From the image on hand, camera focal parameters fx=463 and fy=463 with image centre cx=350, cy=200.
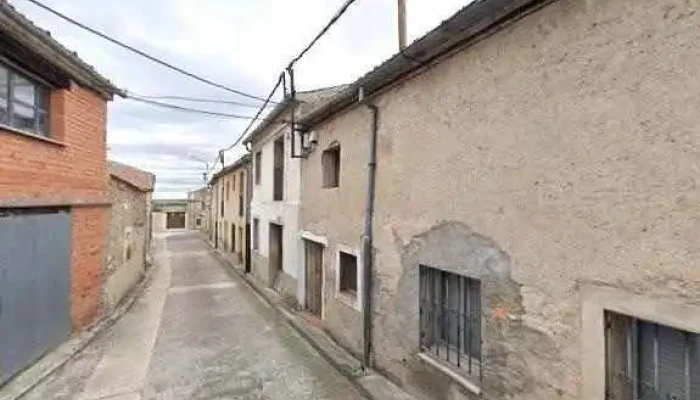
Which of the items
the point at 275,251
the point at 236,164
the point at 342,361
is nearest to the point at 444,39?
the point at 342,361

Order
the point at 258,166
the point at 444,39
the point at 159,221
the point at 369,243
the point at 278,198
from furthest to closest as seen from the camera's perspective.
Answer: the point at 159,221 → the point at 258,166 → the point at 278,198 → the point at 369,243 → the point at 444,39

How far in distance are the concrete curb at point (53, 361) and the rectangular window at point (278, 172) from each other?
501cm

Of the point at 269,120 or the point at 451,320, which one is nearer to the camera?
the point at 451,320

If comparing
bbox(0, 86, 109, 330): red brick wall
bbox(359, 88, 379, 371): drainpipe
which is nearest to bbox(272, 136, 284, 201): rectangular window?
bbox(0, 86, 109, 330): red brick wall

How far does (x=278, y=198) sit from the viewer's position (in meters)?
13.5

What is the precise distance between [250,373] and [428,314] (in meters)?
3.20

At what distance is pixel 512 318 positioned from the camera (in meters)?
4.20

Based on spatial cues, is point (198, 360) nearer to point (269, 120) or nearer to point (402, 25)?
point (402, 25)

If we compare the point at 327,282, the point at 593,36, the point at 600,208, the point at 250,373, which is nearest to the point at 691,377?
the point at 600,208

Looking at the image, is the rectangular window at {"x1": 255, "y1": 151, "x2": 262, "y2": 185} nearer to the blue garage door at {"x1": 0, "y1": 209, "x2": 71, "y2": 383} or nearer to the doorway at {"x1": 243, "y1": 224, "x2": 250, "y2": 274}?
the doorway at {"x1": 243, "y1": 224, "x2": 250, "y2": 274}

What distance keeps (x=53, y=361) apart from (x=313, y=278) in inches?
209

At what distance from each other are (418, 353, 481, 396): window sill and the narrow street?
1381 mm

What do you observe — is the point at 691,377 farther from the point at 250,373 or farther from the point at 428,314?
the point at 250,373

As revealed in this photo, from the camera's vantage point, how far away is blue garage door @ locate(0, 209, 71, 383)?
21.5 feet
